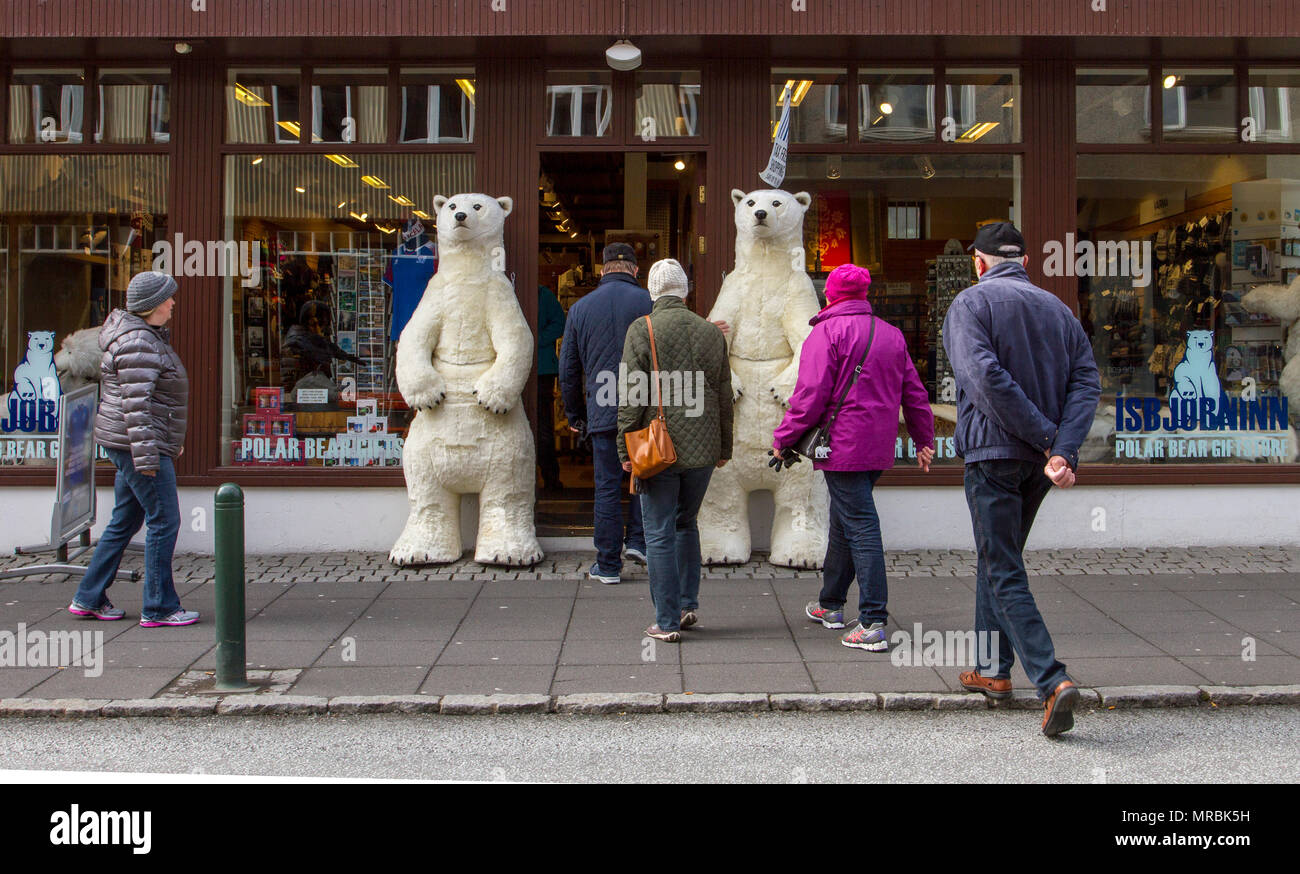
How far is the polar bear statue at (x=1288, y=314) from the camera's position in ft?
28.9

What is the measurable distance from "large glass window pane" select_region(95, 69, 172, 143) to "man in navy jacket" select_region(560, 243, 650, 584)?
364cm

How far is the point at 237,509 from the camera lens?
5.16 m

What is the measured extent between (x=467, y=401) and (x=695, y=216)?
7.93ft

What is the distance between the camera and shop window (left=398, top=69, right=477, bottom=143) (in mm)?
8586

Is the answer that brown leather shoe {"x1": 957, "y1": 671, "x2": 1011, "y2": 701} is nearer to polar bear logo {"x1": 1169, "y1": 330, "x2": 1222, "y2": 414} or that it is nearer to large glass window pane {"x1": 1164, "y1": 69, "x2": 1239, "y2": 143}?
polar bear logo {"x1": 1169, "y1": 330, "x2": 1222, "y2": 414}

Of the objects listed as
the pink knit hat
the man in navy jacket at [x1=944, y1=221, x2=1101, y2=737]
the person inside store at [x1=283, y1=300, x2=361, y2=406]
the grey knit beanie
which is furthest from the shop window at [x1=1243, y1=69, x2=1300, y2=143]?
the grey knit beanie

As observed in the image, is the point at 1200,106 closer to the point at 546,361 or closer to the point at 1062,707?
the point at 546,361

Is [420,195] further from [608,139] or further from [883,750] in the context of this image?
[883,750]

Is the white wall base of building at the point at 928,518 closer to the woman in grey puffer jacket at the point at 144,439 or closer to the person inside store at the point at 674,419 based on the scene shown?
the woman in grey puffer jacket at the point at 144,439

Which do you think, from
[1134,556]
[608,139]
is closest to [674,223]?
[608,139]

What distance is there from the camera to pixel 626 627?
6367mm

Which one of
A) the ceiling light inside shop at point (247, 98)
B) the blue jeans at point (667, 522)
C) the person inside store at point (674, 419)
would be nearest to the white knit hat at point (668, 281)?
the person inside store at point (674, 419)

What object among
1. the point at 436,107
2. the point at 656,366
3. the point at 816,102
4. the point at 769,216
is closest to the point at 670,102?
the point at 816,102

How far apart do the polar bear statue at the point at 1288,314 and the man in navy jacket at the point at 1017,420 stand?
4957 millimetres
